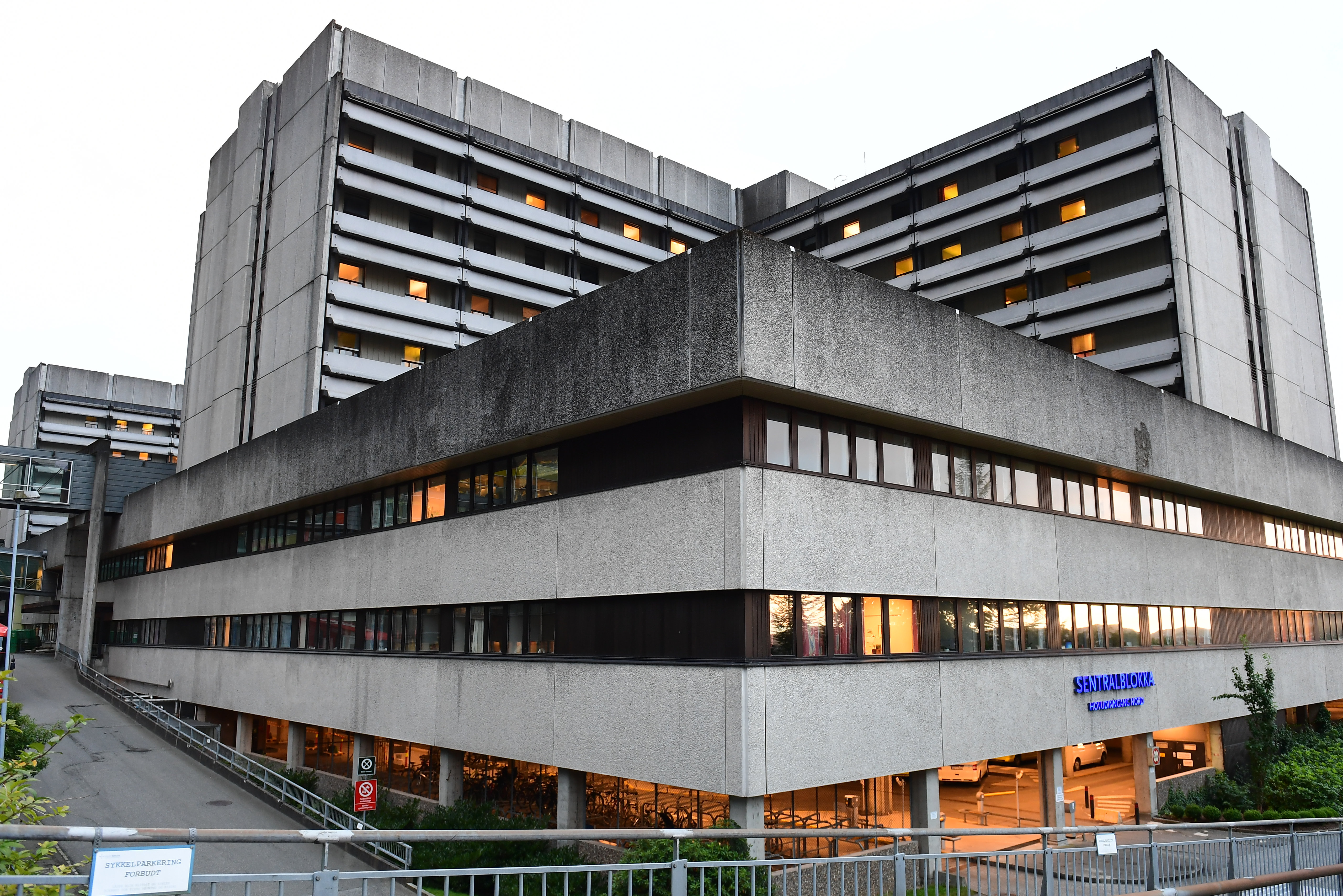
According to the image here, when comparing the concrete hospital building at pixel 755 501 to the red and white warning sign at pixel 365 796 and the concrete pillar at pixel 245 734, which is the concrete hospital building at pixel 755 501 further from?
the red and white warning sign at pixel 365 796

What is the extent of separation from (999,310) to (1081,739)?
33.5 m

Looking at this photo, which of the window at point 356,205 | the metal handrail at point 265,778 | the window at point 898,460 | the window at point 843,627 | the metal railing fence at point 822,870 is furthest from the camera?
the window at point 356,205

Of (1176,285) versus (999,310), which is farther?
(999,310)

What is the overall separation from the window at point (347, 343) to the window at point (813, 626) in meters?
36.5

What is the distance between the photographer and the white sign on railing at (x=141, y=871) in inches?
213

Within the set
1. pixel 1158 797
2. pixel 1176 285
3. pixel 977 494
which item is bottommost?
pixel 1158 797

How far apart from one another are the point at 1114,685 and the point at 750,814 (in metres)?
13.6

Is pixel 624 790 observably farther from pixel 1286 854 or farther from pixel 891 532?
pixel 1286 854

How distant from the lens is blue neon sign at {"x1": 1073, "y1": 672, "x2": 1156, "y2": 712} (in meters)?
24.9

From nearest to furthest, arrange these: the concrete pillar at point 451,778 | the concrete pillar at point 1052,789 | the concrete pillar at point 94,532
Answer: the concrete pillar at point 1052,789
the concrete pillar at point 451,778
the concrete pillar at point 94,532

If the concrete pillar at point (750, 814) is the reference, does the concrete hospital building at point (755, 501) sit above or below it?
above

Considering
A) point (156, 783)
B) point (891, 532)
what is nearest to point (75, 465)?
point (156, 783)

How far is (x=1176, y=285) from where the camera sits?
45750mm

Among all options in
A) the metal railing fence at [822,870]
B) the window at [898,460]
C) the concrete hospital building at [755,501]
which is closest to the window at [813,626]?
the concrete hospital building at [755,501]
